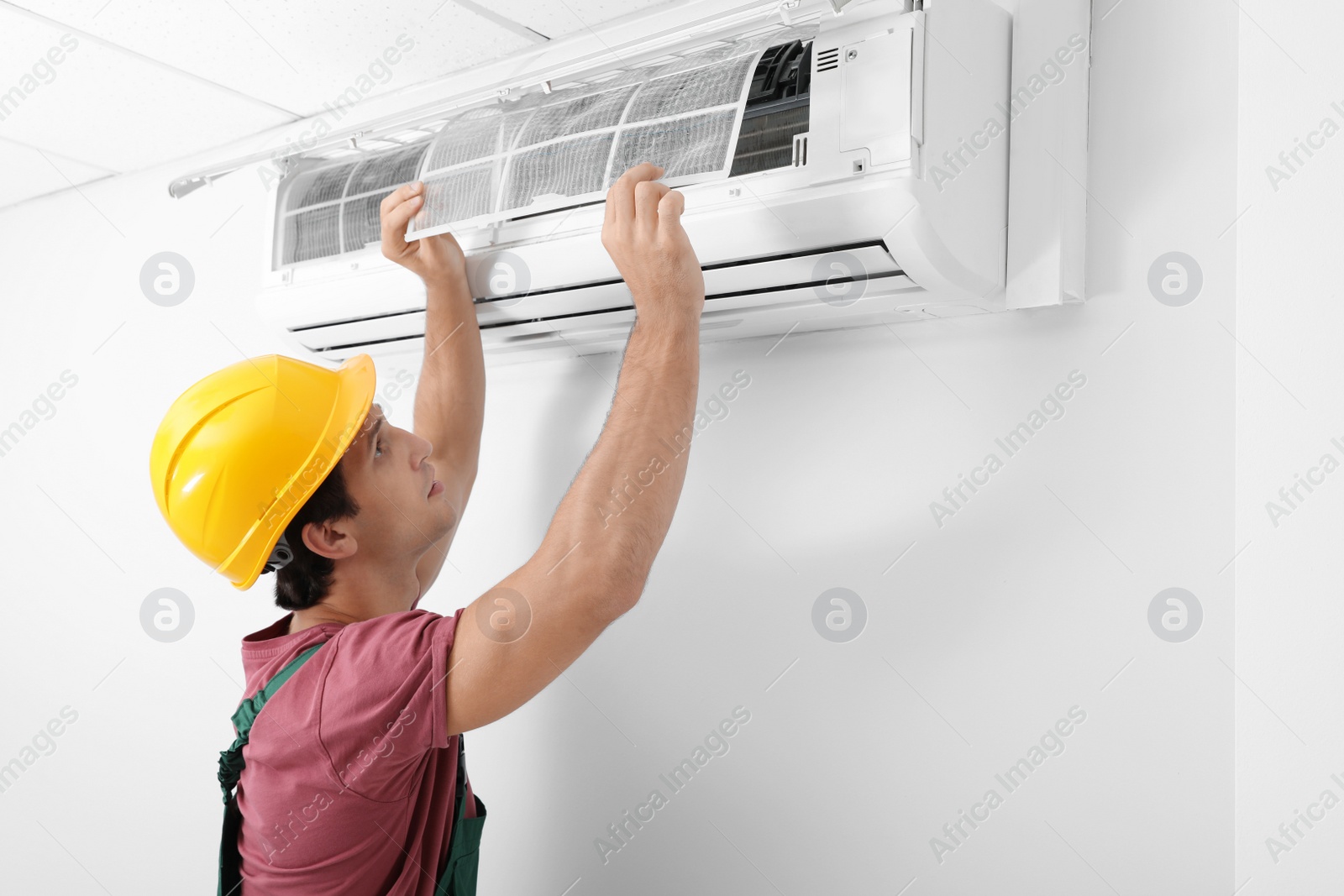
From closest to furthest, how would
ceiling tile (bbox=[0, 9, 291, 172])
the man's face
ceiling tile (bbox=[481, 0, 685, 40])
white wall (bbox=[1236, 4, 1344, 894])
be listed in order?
white wall (bbox=[1236, 4, 1344, 894])
the man's face
ceiling tile (bbox=[481, 0, 685, 40])
ceiling tile (bbox=[0, 9, 291, 172])

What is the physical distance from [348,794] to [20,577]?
1954mm

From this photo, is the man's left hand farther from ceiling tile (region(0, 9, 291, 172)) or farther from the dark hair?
ceiling tile (region(0, 9, 291, 172))

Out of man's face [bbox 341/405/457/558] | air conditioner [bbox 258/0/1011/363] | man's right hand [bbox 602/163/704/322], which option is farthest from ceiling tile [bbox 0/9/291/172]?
man's right hand [bbox 602/163/704/322]

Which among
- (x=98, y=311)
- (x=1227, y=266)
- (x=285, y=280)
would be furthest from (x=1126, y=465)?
(x=98, y=311)

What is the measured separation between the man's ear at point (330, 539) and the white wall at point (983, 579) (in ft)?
1.33

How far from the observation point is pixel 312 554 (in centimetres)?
137

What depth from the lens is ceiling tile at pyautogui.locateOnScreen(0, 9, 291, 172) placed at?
1763 mm

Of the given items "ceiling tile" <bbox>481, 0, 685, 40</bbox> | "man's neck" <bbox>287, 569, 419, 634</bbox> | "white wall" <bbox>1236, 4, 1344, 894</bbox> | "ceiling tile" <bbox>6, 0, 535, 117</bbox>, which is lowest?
"white wall" <bbox>1236, 4, 1344, 894</bbox>

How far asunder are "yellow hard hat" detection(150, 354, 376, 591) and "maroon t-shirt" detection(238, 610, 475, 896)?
0.48 ft

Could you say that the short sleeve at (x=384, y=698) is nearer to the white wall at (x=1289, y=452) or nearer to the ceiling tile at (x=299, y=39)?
the white wall at (x=1289, y=452)

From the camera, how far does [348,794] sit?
116cm

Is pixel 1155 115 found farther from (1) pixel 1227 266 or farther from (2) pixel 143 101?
(2) pixel 143 101

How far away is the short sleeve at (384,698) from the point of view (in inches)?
42.2

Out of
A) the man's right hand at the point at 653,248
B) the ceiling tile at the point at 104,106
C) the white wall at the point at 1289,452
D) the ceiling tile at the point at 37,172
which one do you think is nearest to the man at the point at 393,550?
the man's right hand at the point at 653,248
